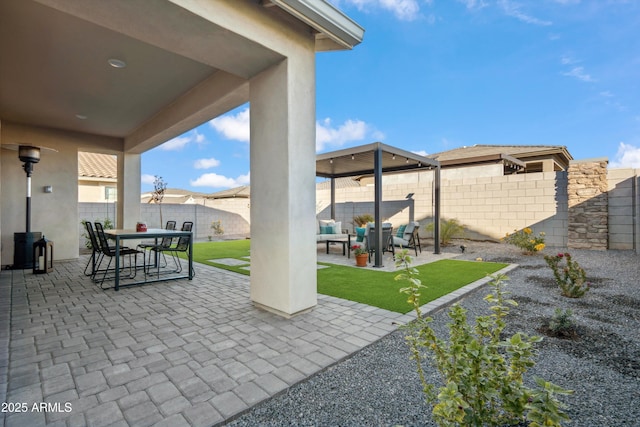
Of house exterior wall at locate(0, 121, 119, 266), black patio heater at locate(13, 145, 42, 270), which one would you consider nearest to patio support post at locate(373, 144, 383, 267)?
house exterior wall at locate(0, 121, 119, 266)

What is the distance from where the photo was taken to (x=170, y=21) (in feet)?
8.15

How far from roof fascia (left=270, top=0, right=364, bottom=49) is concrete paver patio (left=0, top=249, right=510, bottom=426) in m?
3.06

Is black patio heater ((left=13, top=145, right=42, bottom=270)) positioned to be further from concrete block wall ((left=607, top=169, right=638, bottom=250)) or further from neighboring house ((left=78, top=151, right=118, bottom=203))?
concrete block wall ((left=607, top=169, right=638, bottom=250))

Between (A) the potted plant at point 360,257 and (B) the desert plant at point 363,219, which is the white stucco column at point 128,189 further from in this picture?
(B) the desert plant at point 363,219

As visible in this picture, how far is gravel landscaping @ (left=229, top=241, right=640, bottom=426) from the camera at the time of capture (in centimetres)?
163

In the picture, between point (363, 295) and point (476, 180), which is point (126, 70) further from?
point (476, 180)

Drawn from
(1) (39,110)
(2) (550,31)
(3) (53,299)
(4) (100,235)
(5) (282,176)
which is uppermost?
(2) (550,31)

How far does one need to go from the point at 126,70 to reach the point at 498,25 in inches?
382

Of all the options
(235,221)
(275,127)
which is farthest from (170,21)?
(235,221)

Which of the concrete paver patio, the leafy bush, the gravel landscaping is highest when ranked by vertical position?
the leafy bush

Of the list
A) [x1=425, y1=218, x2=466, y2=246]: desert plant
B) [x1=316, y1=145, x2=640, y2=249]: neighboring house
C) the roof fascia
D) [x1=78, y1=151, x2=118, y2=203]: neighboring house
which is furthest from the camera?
[x1=78, y1=151, x2=118, y2=203]: neighboring house

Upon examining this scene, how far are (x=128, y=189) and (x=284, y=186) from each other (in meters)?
6.59

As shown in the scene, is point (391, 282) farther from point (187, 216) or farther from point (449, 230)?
point (187, 216)

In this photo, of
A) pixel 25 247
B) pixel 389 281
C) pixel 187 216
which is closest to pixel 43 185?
pixel 25 247
